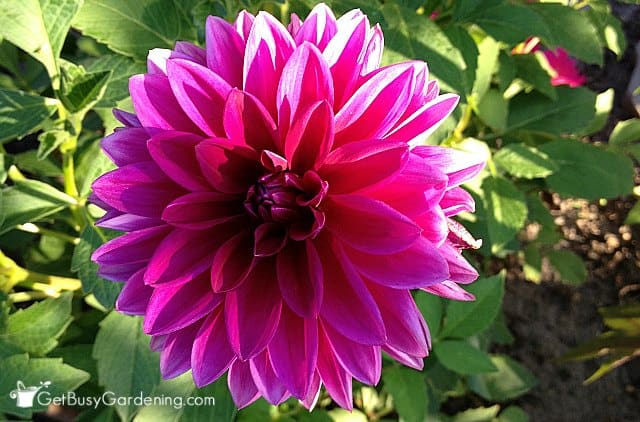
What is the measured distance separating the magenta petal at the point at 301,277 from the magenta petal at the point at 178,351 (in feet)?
0.34

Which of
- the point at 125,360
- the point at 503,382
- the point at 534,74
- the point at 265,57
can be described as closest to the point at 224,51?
the point at 265,57

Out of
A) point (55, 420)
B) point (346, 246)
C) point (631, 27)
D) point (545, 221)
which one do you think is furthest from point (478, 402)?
point (631, 27)

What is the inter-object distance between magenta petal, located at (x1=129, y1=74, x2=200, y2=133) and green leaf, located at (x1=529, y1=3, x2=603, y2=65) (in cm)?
68

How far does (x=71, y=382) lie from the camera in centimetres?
82

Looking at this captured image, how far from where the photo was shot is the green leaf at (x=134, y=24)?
2.81ft

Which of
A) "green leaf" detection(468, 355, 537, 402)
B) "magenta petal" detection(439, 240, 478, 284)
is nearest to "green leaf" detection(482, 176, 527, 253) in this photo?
"green leaf" detection(468, 355, 537, 402)

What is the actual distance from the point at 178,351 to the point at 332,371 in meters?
0.15

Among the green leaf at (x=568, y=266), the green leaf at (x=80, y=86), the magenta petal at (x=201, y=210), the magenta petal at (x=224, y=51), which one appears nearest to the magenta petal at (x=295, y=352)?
the magenta petal at (x=201, y=210)

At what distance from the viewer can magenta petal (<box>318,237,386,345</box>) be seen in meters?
0.52

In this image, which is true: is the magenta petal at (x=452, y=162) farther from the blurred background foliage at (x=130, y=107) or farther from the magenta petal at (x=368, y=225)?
the blurred background foliage at (x=130, y=107)

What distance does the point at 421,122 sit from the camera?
0.56m

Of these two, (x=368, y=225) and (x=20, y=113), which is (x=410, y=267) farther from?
(x=20, y=113)

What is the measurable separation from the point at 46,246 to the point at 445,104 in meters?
0.98

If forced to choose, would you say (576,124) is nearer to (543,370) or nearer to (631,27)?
(543,370)
